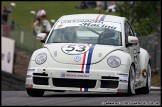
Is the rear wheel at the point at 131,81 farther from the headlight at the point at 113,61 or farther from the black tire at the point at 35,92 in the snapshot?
the black tire at the point at 35,92

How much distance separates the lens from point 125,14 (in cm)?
2934

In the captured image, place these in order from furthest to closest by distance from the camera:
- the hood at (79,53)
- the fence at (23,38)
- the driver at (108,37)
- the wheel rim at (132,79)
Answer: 1. the fence at (23,38)
2. the driver at (108,37)
3. the wheel rim at (132,79)
4. the hood at (79,53)

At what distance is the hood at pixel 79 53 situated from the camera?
13.5m

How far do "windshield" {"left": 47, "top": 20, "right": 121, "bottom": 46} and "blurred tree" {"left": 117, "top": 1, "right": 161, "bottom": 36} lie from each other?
13.3m

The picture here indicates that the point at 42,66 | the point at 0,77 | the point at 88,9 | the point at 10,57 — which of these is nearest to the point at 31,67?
the point at 42,66

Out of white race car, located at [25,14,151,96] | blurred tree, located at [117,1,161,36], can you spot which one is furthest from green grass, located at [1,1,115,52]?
white race car, located at [25,14,151,96]

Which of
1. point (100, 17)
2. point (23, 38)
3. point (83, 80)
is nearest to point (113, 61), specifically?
point (83, 80)

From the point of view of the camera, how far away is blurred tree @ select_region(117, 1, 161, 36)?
28.8 metres

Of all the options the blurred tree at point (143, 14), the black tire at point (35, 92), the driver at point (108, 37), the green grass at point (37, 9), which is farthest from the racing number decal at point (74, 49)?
the green grass at point (37, 9)

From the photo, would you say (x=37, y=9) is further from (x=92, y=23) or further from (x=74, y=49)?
(x=74, y=49)

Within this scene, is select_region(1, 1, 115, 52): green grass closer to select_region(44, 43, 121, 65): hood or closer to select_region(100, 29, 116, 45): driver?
select_region(100, 29, 116, 45): driver

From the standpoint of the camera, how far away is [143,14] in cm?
3006

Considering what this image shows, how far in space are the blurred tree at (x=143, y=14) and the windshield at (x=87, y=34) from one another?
1329cm

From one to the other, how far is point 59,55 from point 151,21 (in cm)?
1625
